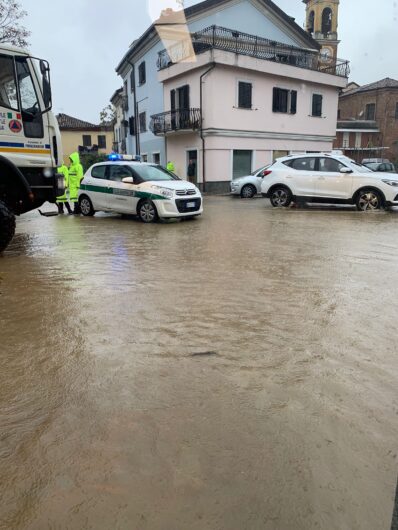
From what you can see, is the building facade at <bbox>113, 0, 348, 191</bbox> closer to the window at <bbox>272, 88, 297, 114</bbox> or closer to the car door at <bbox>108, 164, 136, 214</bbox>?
the window at <bbox>272, 88, 297, 114</bbox>

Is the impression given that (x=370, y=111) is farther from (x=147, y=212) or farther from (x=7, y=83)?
(x=7, y=83)

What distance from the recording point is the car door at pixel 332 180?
12.3m

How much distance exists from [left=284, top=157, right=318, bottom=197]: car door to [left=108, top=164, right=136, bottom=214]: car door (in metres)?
4.86

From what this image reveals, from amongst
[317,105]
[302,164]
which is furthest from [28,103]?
[317,105]

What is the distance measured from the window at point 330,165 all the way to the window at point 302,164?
237 mm

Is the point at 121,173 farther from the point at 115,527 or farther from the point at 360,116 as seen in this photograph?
the point at 360,116

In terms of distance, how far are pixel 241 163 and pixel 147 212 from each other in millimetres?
14102

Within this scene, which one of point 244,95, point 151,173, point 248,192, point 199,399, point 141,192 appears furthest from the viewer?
point 244,95

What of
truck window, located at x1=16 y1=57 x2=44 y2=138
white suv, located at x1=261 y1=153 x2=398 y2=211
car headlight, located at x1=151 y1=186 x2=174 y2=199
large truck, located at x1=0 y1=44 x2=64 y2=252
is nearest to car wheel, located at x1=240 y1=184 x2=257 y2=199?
white suv, located at x1=261 y1=153 x2=398 y2=211

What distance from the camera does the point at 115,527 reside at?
1.80 m

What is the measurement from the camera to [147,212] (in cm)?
1079

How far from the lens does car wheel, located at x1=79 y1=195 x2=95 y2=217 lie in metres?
12.5

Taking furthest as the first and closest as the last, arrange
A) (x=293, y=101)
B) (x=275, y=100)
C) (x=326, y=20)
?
(x=326, y=20) < (x=293, y=101) < (x=275, y=100)

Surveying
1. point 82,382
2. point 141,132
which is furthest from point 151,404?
A: point 141,132
